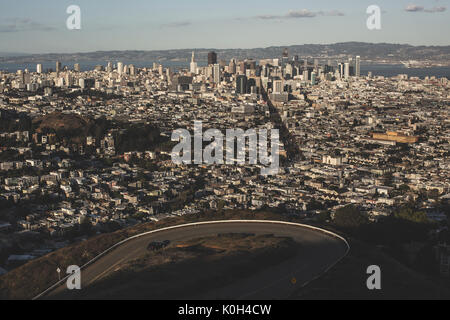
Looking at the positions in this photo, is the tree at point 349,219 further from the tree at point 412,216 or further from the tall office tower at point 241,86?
the tall office tower at point 241,86

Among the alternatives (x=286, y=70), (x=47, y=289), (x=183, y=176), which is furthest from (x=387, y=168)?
(x=286, y=70)

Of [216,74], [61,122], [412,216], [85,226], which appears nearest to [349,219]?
[412,216]

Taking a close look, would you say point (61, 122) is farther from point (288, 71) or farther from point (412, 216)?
point (288, 71)

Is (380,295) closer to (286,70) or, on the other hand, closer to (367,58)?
(286,70)

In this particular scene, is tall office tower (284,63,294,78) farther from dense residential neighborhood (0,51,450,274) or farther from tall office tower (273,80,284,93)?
dense residential neighborhood (0,51,450,274)

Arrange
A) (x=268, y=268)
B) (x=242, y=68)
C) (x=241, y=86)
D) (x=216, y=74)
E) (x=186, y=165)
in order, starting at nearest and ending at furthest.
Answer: (x=268, y=268)
(x=186, y=165)
(x=241, y=86)
(x=216, y=74)
(x=242, y=68)

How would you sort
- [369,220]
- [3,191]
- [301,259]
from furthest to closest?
[3,191] → [369,220] → [301,259]
